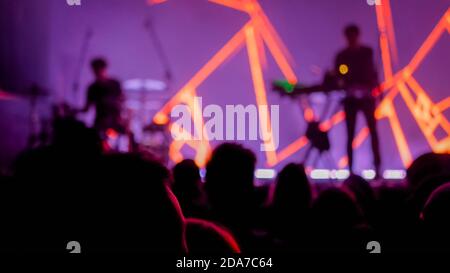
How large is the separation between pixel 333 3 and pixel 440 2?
138cm

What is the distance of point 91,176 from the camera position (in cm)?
170

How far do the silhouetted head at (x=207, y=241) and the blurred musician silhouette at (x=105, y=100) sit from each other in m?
4.44

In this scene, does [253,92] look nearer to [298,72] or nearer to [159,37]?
[298,72]

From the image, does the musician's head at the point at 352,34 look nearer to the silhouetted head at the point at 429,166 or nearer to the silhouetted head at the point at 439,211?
the silhouetted head at the point at 429,166

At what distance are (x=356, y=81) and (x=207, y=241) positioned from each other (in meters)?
3.36

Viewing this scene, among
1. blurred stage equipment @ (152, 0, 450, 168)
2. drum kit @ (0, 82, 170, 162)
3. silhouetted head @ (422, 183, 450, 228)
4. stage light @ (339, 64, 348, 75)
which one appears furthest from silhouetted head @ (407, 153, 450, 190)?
drum kit @ (0, 82, 170, 162)

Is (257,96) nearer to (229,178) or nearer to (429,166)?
(429,166)

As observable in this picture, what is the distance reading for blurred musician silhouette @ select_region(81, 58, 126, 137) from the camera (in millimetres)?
6164

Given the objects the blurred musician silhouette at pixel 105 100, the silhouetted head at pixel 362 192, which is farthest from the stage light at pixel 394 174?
the blurred musician silhouette at pixel 105 100

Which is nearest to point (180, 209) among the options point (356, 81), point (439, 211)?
point (439, 211)

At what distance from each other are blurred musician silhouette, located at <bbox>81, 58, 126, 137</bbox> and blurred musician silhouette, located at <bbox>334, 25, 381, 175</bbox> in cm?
264

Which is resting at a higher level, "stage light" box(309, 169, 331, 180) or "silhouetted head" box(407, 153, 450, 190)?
"silhouetted head" box(407, 153, 450, 190)

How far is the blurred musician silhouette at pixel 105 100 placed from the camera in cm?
616

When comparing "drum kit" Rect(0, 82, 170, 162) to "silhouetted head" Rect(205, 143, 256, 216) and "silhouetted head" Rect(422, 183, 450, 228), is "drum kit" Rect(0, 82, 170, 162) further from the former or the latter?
"silhouetted head" Rect(422, 183, 450, 228)
